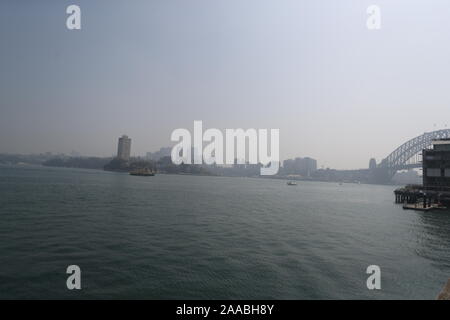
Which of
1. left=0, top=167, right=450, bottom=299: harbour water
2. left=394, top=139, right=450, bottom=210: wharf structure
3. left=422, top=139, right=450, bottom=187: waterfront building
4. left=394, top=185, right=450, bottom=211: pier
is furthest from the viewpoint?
left=422, top=139, right=450, bottom=187: waterfront building

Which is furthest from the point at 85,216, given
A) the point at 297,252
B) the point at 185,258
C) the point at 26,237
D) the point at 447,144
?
the point at 447,144

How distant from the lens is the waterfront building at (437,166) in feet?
216

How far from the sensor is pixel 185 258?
63.2 ft

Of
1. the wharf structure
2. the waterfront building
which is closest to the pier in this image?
the wharf structure

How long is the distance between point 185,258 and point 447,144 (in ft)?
255

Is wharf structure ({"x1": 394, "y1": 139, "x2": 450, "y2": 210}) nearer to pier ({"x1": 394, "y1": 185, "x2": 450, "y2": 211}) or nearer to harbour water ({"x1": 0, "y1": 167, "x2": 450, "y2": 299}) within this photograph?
pier ({"x1": 394, "y1": 185, "x2": 450, "y2": 211})

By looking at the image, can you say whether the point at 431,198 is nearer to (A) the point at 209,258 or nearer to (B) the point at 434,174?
(B) the point at 434,174

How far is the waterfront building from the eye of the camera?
6588 centimetres

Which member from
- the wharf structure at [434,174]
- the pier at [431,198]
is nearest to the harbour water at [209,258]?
the pier at [431,198]

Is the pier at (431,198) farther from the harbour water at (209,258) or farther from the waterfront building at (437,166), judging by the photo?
the harbour water at (209,258)

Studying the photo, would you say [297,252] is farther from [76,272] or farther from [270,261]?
[76,272]

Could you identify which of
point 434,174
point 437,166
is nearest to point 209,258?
point 434,174

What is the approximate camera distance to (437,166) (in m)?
67.3
